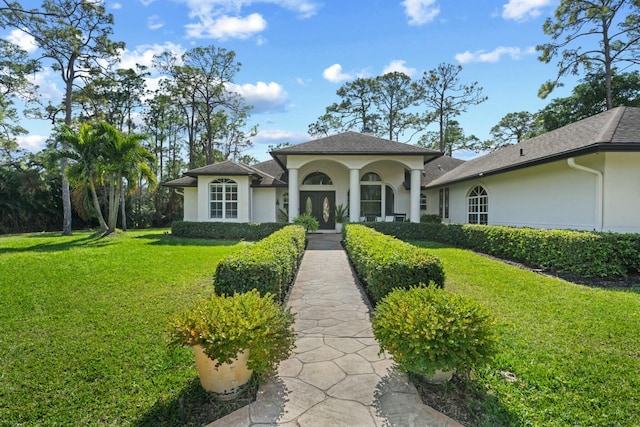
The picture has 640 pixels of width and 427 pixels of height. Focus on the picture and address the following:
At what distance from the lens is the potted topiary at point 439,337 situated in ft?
8.82

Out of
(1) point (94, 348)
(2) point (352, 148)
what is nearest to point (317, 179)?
(2) point (352, 148)

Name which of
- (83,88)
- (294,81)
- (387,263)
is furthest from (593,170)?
(83,88)

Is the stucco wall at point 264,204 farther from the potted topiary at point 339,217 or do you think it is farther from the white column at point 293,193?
the potted topiary at point 339,217

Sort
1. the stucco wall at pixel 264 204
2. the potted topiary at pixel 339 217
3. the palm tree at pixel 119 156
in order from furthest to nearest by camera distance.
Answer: the stucco wall at pixel 264 204 → the potted topiary at pixel 339 217 → the palm tree at pixel 119 156

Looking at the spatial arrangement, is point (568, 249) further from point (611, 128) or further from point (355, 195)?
point (355, 195)

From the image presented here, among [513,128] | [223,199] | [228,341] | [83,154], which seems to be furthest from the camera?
[513,128]

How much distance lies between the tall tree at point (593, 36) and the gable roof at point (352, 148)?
41.5 feet

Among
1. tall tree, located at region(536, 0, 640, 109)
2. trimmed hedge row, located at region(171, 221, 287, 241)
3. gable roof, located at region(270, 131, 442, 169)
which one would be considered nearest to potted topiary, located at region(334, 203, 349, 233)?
gable roof, located at region(270, 131, 442, 169)

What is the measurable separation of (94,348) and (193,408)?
1940 millimetres

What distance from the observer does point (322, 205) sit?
737 inches

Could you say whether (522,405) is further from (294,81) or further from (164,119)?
(164,119)

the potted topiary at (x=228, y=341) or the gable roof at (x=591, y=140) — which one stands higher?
the gable roof at (x=591, y=140)

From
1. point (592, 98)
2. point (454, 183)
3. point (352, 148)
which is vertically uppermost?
point (592, 98)

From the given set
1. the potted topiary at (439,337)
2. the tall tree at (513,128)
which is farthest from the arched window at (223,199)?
the tall tree at (513,128)
